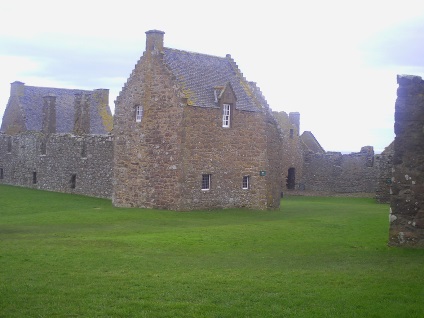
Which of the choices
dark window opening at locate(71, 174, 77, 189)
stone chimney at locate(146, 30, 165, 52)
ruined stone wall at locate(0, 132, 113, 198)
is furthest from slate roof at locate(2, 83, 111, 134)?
stone chimney at locate(146, 30, 165, 52)

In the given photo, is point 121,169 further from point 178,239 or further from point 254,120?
point 178,239

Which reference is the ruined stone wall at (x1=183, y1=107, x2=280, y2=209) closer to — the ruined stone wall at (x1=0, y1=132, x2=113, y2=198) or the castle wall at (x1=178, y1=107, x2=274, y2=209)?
the castle wall at (x1=178, y1=107, x2=274, y2=209)

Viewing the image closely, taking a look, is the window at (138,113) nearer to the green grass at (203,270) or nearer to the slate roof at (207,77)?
the slate roof at (207,77)

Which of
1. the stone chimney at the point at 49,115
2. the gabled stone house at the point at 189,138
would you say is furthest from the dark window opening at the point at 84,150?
the gabled stone house at the point at 189,138

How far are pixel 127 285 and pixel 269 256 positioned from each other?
6.30 meters

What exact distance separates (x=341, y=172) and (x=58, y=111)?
27.8 m

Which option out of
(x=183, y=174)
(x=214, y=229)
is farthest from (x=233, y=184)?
(x=214, y=229)

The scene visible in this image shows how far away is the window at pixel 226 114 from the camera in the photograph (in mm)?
37062

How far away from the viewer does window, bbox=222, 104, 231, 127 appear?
1459 inches

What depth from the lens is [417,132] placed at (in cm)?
2009

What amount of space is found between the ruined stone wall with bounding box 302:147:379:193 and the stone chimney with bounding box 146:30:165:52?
28.7 metres

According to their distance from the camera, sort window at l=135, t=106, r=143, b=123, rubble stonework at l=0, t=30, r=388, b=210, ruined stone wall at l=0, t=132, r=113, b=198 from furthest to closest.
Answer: ruined stone wall at l=0, t=132, r=113, b=198 → window at l=135, t=106, r=143, b=123 → rubble stonework at l=0, t=30, r=388, b=210

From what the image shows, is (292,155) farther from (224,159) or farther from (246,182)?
(224,159)

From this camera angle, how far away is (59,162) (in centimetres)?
4834
